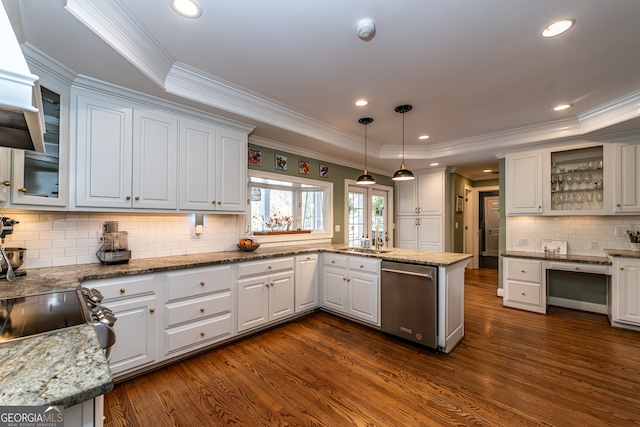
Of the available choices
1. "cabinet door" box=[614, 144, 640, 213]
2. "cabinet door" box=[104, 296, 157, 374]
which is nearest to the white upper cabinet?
"cabinet door" box=[104, 296, 157, 374]

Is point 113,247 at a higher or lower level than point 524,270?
higher

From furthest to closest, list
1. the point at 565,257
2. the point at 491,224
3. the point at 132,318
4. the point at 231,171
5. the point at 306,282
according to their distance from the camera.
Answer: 1. the point at 491,224
2. the point at 565,257
3. the point at 306,282
4. the point at 231,171
5. the point at 132,318

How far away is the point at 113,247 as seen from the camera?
7.88 feet

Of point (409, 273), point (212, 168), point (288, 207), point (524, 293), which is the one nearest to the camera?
point (409, 273)

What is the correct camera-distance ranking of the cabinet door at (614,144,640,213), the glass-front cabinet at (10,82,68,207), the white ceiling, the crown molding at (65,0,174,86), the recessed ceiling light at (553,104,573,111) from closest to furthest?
the crown molding at (65,0,174,86) → the white ceiling → the glass-front cabinet at (10,82,68,207) → the recessed ceiling light at (553,104,573,111) → the cabinet door at (614,144,640,213)

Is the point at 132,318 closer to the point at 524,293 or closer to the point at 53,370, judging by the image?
the point at 53,370

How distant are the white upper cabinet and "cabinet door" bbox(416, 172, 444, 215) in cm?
391

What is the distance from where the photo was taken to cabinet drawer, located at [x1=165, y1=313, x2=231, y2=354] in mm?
2416

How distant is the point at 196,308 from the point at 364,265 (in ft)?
6.03

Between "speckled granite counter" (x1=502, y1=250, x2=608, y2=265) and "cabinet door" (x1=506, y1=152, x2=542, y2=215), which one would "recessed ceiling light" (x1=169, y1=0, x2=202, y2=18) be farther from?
"speckled granite counter" (x1=502, y1=250, x2=608, y2=265)

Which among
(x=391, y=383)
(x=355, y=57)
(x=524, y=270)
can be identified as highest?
(x=355, y=57)

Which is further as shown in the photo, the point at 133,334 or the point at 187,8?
the point at 133,334

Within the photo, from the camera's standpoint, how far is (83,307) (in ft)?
4.29

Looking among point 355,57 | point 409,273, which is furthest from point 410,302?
point 355,57
